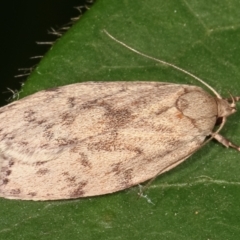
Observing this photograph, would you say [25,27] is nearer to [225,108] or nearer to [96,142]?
[96,142]

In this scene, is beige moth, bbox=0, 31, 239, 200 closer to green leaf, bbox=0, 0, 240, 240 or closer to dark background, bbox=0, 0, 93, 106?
green leaf, bbox=0, 0, 240, 240

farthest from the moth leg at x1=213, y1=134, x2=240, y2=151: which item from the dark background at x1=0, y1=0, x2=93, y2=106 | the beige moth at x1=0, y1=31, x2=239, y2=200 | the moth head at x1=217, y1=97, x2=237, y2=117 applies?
the dark background at x1=0, y1=0, x2=93, y2=106

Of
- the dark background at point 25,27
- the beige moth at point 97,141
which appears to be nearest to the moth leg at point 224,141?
the beige moth at point 97,141

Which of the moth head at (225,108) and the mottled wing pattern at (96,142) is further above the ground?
the moth head at (225,108)

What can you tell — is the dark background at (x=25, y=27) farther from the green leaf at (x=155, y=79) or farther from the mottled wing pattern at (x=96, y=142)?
the mottled wing pattern at (x=96, y=142)

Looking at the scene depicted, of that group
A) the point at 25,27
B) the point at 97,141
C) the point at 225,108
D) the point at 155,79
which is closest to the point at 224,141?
the point at 225,108

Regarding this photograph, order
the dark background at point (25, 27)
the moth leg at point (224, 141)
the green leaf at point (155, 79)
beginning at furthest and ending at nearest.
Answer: the dark background at point (25, 27), the moth leg at point (224, 141), the green leaf at point (155, 79)

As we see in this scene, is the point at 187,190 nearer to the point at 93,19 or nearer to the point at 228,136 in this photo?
the point at 228,136
